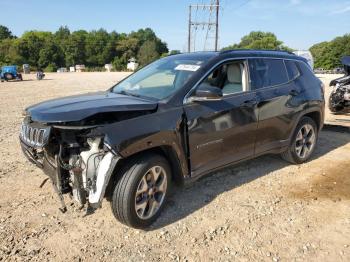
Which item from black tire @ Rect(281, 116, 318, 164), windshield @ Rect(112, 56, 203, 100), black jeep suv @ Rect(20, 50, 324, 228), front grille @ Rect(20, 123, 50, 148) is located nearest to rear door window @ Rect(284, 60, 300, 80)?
black jeep suv @ Rect(20, 50, 324, 228)

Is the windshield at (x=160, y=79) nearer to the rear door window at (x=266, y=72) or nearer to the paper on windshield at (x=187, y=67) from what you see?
the paper on windshield at (x=187, y=67)

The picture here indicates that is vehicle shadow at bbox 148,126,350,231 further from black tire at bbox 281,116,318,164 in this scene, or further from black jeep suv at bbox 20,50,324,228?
black jeep suv at bbox 20,50,324,228

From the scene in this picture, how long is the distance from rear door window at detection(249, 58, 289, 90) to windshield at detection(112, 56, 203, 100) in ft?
2.89

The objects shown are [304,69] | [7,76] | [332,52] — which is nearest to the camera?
[304,69]

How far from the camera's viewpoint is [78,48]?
377 ft

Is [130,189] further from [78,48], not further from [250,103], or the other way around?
[78,48]

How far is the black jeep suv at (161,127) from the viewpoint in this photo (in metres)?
3.30

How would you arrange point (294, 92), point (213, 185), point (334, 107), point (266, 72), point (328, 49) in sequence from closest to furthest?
point (213, 185), point (266, 72), point (294, 92), point (334, 107), point (328, 49)

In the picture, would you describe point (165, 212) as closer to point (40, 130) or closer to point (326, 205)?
point (40, 130)

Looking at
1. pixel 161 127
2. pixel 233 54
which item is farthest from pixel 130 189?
pixel 233 54

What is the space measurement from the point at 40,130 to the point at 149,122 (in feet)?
3.57

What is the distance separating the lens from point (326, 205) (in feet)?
14.1

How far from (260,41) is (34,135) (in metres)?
109

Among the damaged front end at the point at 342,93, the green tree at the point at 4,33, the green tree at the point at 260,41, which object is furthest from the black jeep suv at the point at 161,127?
the green tree at the point at 4,33
